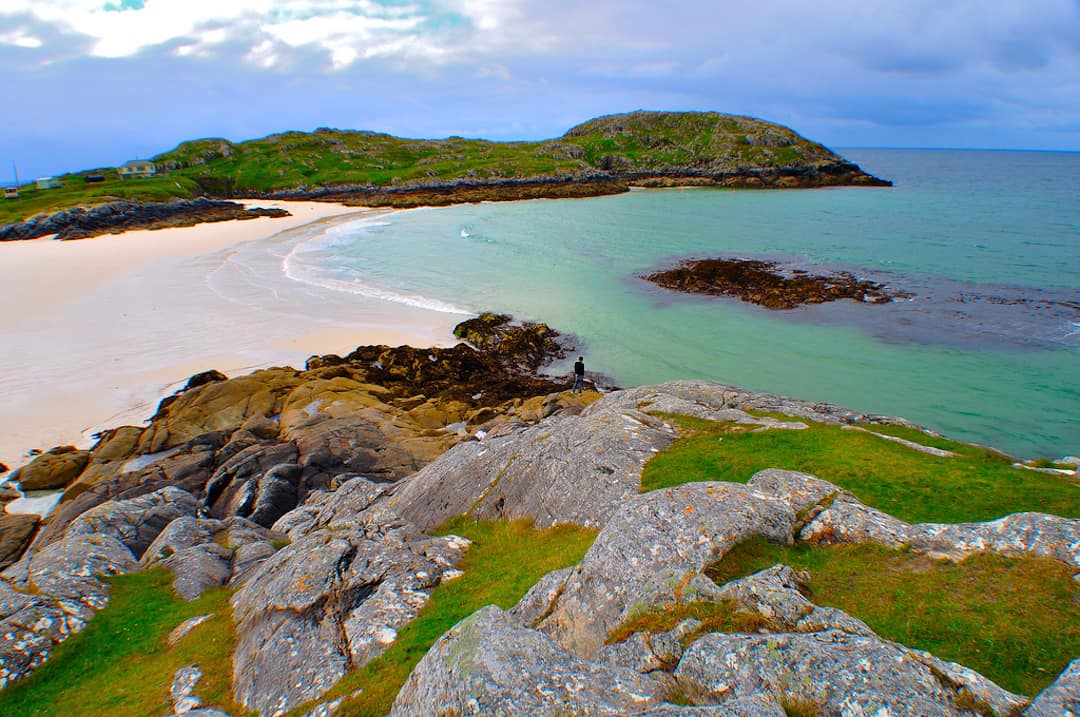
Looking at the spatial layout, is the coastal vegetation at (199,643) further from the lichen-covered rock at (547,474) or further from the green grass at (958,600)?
the green grass at (958,600)

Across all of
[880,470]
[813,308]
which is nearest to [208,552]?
[880,470]

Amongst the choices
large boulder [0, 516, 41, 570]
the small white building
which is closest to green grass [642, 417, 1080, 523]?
large boulder [0, 516, 41, 570]

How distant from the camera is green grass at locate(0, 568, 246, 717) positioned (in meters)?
12.3

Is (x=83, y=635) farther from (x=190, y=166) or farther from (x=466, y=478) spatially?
(x=190, y=166)

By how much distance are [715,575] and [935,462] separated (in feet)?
31.7

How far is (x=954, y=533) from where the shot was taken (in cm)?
1205

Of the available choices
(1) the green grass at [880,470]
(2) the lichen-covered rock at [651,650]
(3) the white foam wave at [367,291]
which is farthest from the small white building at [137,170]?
(2) the lichen-covered rock at [651,650]

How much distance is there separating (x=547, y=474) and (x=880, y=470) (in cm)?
957

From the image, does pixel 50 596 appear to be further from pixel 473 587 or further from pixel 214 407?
pixel 214 407

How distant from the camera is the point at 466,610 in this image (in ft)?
41.4

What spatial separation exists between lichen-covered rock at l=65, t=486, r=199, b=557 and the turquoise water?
27.4 meters

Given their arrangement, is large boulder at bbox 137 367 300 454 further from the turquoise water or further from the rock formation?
the turquoise water

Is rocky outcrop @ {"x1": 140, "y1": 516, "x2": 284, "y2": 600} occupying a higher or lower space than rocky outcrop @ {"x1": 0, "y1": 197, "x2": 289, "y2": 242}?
lower

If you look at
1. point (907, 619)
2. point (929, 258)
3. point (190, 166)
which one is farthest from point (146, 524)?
point (190, 166)
